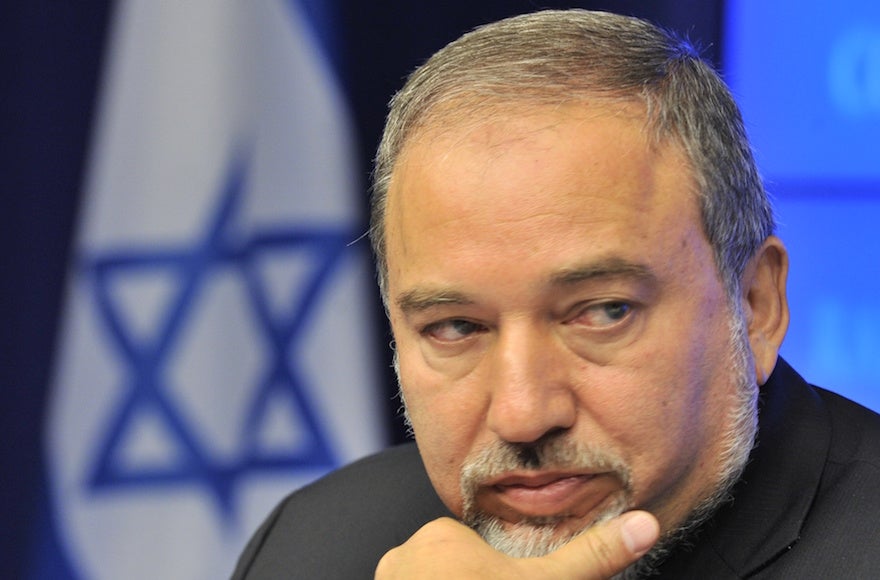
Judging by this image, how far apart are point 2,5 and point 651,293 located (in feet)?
5.92

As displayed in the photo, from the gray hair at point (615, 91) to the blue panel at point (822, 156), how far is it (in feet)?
2.52

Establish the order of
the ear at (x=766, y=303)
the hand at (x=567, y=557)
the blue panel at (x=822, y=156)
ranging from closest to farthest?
1. the hand at (x=567, y=557)
2. the ear at (x=766, y=303)
3. the blue panel at (x=822, y=156)

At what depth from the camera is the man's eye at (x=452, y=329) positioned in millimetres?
1479

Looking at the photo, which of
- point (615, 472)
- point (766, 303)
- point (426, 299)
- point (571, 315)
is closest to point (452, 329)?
point (426, 299)

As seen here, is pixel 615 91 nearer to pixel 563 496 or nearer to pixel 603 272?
pixel 603 272

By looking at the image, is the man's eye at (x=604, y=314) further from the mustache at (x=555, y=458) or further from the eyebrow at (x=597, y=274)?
the mustache at (x=555, y=458)

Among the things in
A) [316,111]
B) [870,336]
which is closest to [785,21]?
[870,336]

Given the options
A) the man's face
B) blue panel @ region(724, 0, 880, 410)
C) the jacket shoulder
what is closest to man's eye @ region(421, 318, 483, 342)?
the man's face

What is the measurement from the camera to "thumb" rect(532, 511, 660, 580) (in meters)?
1.31

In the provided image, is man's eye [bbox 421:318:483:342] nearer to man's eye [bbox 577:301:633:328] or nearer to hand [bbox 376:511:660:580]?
man's eye [bbox 577:301:633:328]

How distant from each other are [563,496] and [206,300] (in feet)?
4.51

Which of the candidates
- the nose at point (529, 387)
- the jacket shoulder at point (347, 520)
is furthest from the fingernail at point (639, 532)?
the jacket shoulder at point (347, 520)

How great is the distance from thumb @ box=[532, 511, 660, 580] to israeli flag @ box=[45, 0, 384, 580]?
131 centimetres

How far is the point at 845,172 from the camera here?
7.69ft
